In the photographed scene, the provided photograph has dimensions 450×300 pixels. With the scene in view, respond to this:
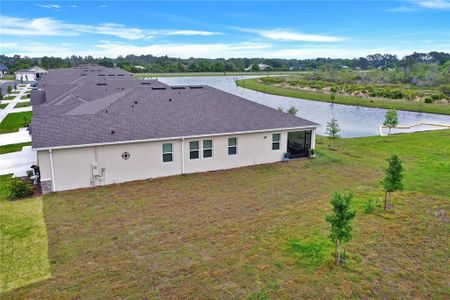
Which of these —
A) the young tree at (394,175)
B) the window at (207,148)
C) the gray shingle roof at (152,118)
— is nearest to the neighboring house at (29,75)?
the gray shingle roof at (152,118)

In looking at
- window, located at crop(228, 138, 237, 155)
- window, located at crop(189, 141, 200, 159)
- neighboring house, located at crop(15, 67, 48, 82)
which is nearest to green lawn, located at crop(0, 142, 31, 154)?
window, located at crop(189, 141, 200, 159)

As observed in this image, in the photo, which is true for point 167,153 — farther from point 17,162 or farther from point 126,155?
point 17,162

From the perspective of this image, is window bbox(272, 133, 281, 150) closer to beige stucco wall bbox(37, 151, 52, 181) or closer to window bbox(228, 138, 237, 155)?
window bbox(228, 138, 237, 155)

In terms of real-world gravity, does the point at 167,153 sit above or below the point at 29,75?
below

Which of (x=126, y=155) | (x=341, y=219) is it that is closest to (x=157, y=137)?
(x=126, y=155)

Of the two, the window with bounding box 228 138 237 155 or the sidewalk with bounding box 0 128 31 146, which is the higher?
the window with bounding box 228 138 237 155

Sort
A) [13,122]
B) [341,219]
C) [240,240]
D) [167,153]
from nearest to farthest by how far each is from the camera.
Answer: [341,219] < [240,240] < [167,153] < [13,122]

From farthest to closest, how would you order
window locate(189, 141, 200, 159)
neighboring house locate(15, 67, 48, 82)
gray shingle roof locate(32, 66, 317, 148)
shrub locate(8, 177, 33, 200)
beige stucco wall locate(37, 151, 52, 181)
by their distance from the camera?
neighboring house locate(15, 67, 48, 82), window locate(189, 141, 200, 159), gray shingle roof locate(32, 66, 317, 148), beige stucco wall locate(37, 151, 52, 181), shrub locate(8, 177, 33, 200)
